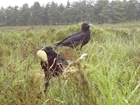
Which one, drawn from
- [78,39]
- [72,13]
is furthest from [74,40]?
[72,13]

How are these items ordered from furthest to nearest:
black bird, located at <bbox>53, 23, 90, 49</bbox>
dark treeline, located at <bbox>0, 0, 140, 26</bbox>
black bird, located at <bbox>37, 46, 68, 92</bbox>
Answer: dark treeline, located at <bbox>0, 0, 140, 26</bbox>, black bird, located at <bbox>53, 23, 90, 49</bbox>, black bird, located at <bbox>37, 46, 68, 92</bbox>

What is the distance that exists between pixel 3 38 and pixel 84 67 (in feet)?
25.0

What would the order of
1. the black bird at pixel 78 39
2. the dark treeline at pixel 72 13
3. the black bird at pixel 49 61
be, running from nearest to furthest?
the black bird at pixel 49 61 → the black bird at pixel 78 39 → the dark treeline at pixel 72 13

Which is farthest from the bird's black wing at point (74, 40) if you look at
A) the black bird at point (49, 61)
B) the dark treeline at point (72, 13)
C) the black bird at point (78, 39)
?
the dark treeline at point (72, 13)

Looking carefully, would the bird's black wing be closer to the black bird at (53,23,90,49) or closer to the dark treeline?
the black bird at (53,23,90,49)

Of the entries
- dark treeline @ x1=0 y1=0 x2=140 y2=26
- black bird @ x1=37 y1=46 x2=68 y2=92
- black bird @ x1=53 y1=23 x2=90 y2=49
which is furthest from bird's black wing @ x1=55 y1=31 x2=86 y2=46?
dark treeline @ x1=0 y1=0 x2=140 y2=26

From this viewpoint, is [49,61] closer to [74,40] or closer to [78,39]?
[74,40]

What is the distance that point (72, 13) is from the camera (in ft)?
153

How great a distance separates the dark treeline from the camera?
148 ft

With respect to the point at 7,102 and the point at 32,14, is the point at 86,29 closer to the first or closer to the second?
the point at 7,102

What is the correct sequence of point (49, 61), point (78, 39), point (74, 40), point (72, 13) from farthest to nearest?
1. point (72, 13)
2. point (78, 39)
3. point (74, 40)
4. point (49, 61)

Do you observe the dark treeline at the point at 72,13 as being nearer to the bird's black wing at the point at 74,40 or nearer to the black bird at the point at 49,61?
the bird's black wing at the point at 74,40

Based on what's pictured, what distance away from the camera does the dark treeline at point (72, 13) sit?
45219mm

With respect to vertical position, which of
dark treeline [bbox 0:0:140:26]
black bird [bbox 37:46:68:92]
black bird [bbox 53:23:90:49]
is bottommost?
dark treeline [bbox 0:0:140:26]
